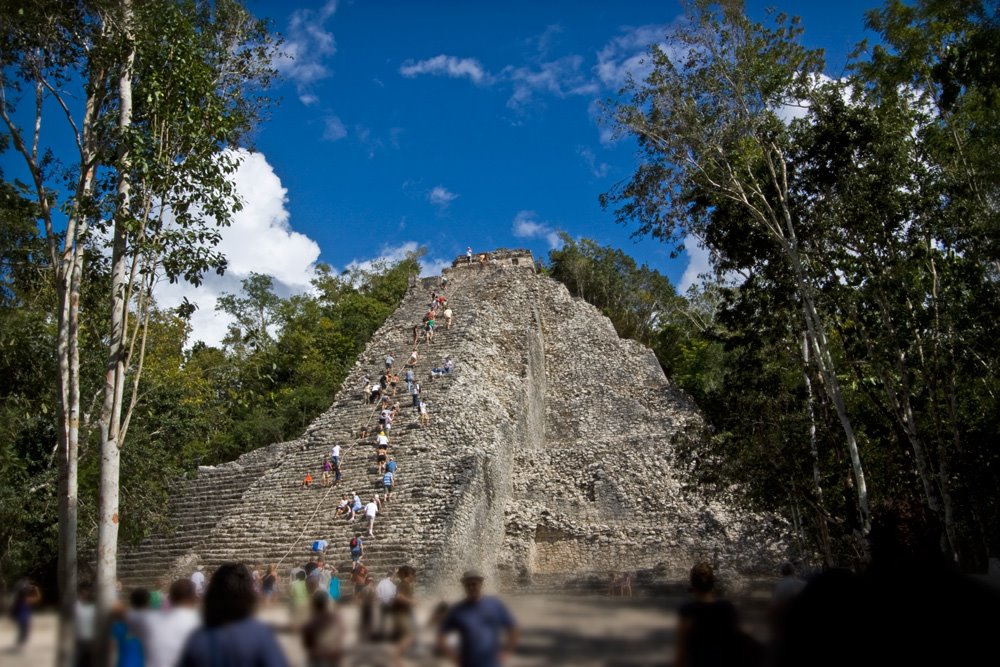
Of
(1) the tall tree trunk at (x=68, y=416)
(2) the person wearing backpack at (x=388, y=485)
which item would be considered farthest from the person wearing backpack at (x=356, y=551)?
(1) the tall tree trunk at (x=68, y=416)

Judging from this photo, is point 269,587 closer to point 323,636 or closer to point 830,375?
point 323,636

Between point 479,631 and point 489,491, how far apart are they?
1419cm

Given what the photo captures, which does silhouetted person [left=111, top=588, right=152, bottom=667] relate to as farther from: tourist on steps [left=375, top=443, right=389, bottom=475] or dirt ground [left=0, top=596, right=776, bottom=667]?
tourist on steps [left=375, top=443, right=389, bottom=475]

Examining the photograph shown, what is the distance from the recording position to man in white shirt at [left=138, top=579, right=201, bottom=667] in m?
2.14

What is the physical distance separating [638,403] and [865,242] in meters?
13.7

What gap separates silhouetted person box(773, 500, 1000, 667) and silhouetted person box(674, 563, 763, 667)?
0.09 m

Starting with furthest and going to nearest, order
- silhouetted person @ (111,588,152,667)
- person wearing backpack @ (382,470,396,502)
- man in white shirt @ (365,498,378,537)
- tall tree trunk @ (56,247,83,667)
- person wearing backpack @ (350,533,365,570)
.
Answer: person wearing backpack @ (382,470,396,502) → man in white shirt @ (365,498,378,537) → person wearing backpack @ (350,533,365,570) → tall tree trunk @ (56,247,83,667) → silhouetted person @ (111,588,152,667)

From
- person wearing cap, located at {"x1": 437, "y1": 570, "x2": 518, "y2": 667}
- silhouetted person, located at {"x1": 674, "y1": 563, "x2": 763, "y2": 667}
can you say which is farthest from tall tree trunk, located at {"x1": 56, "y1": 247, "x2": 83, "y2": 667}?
silhouetted person, located at {"x1": 674, "y1": 563, "x2": 763, "y2": 667}

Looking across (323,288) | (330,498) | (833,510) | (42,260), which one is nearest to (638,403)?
(833,510)

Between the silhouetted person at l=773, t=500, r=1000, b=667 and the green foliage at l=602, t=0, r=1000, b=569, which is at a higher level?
the green foliage at l=602, t=0, r=1000, b=569

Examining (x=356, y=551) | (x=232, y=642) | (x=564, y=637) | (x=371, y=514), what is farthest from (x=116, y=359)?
(x=564, y=637)

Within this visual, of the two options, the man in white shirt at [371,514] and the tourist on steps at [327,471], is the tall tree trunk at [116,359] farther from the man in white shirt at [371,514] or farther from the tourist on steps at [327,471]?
the tourist on steps at [327,471]

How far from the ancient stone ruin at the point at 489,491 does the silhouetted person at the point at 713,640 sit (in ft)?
34.4

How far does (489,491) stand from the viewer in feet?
52.6
